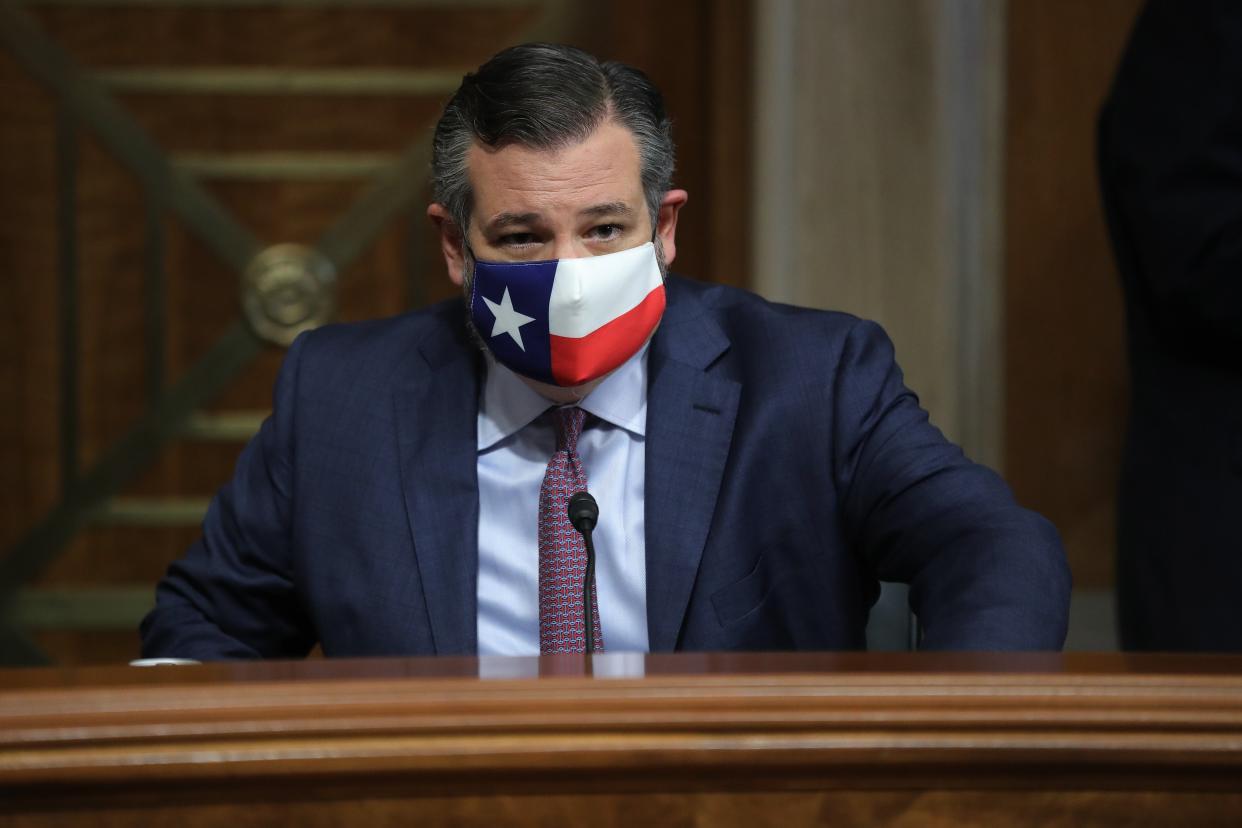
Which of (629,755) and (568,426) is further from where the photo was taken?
(568,426)

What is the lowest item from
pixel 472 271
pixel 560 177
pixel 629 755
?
pixel 629 755

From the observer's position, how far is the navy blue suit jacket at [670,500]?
5.35ft

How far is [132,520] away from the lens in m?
3.24

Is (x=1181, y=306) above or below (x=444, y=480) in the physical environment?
above

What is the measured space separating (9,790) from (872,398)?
1.09 meters

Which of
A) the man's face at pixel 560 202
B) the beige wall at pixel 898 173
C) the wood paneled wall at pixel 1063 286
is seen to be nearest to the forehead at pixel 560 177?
the man's face at pixel 560 202

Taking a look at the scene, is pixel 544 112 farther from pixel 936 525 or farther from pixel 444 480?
pixel 936 525

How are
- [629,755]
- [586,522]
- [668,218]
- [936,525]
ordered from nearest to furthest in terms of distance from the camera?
1. [629,755]
2. [586,522]
3. [936,525]
4. [668,218]

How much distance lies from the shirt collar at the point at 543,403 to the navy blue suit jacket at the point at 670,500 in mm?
24

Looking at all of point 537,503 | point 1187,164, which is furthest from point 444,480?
point 1187,164

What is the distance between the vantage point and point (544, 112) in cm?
163

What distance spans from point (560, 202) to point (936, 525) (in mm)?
493

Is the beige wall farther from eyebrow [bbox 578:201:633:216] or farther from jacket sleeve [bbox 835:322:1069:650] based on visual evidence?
eyebrow [bbox 578:201:633:216]

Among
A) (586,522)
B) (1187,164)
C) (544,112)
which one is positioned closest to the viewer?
(586,522)
